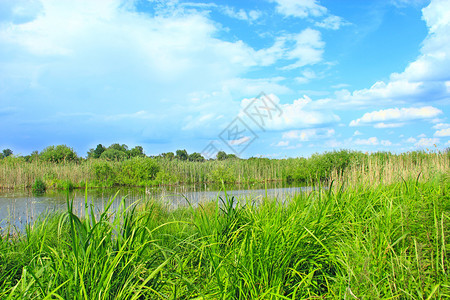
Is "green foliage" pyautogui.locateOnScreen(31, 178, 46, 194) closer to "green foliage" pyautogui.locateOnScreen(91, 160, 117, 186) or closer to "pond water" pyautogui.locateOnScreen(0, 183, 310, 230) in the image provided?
"green foliage" pyautogui.locateOnScreen(91, 160, 117, 186)

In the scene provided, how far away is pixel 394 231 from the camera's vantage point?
277 cm

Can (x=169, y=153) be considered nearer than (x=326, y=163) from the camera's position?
No

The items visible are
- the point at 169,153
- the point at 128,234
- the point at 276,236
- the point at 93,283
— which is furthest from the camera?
the point at 169,153

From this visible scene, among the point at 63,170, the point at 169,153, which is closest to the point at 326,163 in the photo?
the point at 169,153

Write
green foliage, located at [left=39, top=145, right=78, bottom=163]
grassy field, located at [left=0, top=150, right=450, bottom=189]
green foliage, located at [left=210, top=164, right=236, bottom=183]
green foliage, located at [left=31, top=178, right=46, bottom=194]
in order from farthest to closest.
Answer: green foliage, located at [left=39, top=145, right=78, bottom=163]
green foliage, located at [left=210, top=164, right=236, bottom=183]
grassy field, located at [left=0, top=150, right=450, bottom=189]
green foliage, located at [left=31, top=178, right=46, bottom=194]

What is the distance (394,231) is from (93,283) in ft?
8.39

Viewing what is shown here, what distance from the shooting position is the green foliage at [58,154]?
3319 centimetres

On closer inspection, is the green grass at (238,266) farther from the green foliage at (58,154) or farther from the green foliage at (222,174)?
the green foliage at (58,154)

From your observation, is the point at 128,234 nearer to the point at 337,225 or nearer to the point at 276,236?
the point at 276,236

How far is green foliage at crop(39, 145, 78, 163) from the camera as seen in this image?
33.2m

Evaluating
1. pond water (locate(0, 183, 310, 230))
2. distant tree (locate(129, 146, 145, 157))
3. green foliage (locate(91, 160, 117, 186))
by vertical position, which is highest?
distant tree (locate(129, 146, 145, 157))

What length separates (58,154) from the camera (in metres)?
33.3

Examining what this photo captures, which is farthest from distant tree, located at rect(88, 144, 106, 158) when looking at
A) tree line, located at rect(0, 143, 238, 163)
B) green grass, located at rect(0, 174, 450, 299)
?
green grass, located at rect(0, 174, 450, 299)

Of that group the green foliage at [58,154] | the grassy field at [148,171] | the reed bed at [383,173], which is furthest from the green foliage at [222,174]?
the green foliage at [58,154]
